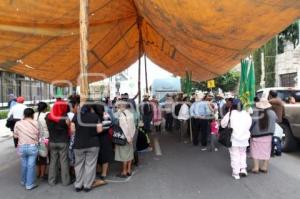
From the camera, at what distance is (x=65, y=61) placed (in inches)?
473

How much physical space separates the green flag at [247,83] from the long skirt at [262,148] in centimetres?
104

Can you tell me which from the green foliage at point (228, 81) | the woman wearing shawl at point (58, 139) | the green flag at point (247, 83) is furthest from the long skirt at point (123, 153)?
the green foliage at point (228, 81)

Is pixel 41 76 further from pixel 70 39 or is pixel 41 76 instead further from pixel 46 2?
pixel 46 2

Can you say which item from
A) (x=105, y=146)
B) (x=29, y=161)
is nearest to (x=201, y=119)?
(x=105, y=146)

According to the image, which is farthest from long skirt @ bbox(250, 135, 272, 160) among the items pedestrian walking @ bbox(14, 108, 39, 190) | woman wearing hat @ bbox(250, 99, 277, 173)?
pedestrian walking @ bbox(14, 108, 39, 190)

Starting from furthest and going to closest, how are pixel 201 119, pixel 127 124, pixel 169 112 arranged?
pixel 169 112, pixel 201 119, pixel 127 124

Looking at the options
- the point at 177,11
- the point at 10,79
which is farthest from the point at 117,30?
the point at 10,79

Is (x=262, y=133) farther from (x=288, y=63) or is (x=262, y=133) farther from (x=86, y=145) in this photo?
(x=288, y=63)

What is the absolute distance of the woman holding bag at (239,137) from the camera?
7926mm

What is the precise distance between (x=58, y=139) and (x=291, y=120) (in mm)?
6642

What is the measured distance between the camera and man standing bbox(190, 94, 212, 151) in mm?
11992

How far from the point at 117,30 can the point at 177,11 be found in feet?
17.5

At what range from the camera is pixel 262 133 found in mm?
8305

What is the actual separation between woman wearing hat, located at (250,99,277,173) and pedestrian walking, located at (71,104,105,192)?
3.56 metres
